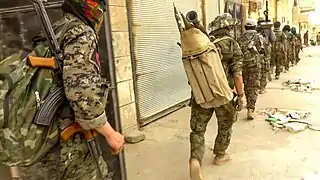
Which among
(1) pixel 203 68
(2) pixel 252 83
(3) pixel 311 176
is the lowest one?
(3) pixel 311 176

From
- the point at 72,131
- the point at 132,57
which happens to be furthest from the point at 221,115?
the point at 132,57

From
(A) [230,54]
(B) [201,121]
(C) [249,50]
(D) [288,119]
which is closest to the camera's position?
(B) [201,121]

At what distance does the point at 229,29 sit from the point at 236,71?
1.55ft

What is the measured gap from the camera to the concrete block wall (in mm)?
4684

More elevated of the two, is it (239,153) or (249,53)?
(249,53)

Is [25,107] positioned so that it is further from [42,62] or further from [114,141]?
[114,141]

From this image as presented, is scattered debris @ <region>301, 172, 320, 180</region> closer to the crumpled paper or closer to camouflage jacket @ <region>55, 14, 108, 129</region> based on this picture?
the crumpled paper

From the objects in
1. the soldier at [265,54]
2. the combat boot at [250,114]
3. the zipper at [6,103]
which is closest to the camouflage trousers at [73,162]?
the zipper at [6,103]

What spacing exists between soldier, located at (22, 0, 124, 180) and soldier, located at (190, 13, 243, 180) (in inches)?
59.6

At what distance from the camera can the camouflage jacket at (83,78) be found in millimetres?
1502

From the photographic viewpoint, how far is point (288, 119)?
556cm

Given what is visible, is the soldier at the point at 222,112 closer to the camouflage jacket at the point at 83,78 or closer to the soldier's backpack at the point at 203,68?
the soldier's backpack at the point at 203,68

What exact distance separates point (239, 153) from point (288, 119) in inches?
72.3

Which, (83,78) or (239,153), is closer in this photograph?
(83,78)
